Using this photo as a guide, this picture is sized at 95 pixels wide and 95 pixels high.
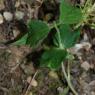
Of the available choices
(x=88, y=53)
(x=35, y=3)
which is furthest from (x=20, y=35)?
(x=88, y=53)

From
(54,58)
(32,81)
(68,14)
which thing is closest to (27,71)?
(32,81)

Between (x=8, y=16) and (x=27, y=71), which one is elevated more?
(x=8, y=16)

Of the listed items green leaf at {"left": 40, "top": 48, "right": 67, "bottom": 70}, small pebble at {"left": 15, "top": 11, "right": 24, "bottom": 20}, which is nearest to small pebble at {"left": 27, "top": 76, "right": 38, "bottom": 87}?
→ green leaf at {"left": 40, "top": 48, "right": 67, "bottom": 70}

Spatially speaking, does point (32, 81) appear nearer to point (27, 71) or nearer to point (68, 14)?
Answer: point (27, 71)

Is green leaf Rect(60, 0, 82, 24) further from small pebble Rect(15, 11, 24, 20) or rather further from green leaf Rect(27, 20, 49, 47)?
small pebble Rect(15, 11, 24, 20)

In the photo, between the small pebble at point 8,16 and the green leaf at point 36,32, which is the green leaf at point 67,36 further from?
the small pebble at point 8,16

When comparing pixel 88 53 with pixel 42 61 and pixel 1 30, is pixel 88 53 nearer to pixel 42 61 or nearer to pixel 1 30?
pixel 42 61

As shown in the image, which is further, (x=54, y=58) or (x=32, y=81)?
(x=32, y=81)
